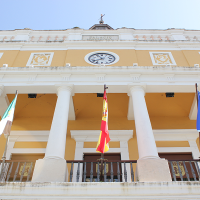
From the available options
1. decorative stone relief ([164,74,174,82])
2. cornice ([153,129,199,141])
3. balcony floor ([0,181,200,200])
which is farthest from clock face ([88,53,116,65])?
balcony floor ([0,181,200,200])

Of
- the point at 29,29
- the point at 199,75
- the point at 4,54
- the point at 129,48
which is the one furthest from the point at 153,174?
the point at 29,29

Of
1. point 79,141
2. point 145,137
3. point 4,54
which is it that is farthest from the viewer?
point 4,54

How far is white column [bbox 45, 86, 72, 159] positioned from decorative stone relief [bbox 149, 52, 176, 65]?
4.24 meters

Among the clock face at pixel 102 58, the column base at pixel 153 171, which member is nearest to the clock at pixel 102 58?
the clock face at pixel 102 58

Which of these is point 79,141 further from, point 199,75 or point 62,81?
point 199,75

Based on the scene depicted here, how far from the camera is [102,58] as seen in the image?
389 inches

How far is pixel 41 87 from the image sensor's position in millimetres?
8398

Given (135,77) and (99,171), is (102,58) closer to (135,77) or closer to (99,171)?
(135,77)

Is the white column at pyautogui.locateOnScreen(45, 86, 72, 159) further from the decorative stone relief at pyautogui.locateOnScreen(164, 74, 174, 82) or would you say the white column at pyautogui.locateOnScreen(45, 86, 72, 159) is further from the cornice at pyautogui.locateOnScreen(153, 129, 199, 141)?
the cornice at pyautogui.locateOnScreen(153, 129, 199, 141)

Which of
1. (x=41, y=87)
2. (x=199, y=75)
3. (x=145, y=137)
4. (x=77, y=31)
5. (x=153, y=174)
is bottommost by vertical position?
(x=153, y=174)

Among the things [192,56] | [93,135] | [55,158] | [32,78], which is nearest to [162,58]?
[192,56]

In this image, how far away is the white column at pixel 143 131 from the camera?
6.00 meters

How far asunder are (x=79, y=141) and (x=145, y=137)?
378 centimetres

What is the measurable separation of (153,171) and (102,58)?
5.82m
